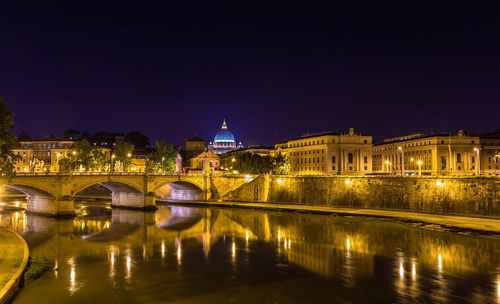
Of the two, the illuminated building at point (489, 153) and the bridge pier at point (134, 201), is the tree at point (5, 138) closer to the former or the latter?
the bridge pier at point (134, 201)

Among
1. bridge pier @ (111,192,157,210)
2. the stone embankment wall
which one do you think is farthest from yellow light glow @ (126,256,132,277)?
the stone embankment wall

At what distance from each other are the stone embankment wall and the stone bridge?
4.86 metres

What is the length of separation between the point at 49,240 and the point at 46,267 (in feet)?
47.2

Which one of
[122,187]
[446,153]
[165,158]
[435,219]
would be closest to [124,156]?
[165,158]

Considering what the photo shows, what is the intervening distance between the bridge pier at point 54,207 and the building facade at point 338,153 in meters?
72.9

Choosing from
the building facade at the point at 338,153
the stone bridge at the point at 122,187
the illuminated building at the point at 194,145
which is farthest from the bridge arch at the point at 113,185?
the illuminated building at the point at 194,145

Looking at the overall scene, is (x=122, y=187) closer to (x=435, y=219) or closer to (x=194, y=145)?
(x=435, y=219)

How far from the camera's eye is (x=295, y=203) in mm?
83188

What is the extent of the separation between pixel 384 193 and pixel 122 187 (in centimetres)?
4700

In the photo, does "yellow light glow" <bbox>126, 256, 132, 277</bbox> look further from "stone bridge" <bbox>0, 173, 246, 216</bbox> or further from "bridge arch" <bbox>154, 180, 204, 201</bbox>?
"bridge arch" <bbox>154, 180, 204, 201</bbox>

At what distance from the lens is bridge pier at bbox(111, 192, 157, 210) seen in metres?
75.4

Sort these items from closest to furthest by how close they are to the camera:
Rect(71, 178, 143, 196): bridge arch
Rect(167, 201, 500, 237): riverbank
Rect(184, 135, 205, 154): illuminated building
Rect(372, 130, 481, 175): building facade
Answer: Rect(167, 201, 500, 237): riverbank → Rect(71, 178, 143, 196): bridge arch → Rect(372, 130, 481, 175): building facade → Rect(184, 135, 205, 154): illuminated building

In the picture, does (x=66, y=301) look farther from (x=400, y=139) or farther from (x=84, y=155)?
(x=400, y=139)

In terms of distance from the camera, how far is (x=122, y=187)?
7794cm
